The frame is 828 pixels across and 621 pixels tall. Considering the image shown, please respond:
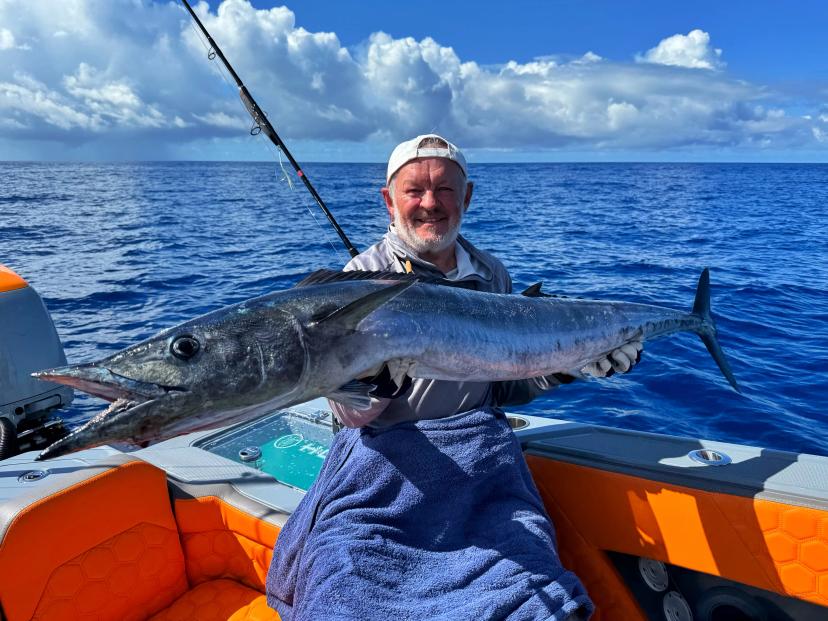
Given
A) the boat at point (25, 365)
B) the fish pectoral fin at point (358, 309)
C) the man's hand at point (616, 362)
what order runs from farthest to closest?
the boat at point (25, 365)
the man's hand at point (616, 362)
the fish pectoral fin at point (358, 309)

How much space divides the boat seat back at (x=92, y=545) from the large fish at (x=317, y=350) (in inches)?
63.2

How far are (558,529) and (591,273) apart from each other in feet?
43.9

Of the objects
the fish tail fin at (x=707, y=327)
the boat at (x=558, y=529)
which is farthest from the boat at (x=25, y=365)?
the fish tail fin at (x=707, y=327)

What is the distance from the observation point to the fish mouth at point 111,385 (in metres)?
1.61

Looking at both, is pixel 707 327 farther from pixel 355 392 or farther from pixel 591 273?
pixel 591 273

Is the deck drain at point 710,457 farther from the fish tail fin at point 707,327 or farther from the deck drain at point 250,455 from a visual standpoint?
the deck drain at point 250,455

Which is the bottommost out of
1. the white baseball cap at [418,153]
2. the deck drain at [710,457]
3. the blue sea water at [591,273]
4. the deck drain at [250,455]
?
the blue sea water at [591,273]

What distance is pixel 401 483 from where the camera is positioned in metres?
2.74

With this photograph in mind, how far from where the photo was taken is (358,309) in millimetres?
2055

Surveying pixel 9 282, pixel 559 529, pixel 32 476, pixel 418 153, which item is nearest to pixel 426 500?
pixel 559 529

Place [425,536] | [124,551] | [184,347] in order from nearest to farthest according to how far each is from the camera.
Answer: [184,347] → [425,536] → [124,551]

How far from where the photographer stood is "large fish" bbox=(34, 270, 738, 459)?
1.63m

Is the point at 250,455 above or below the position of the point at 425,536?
below

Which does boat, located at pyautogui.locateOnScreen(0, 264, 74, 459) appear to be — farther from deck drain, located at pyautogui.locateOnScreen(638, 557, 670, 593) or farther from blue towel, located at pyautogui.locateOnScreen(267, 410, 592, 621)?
deck drain, located at pyautogui.locateOnScreen(638, 557, 670, 593)
